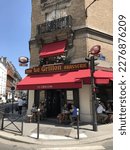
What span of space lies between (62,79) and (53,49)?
120 inches

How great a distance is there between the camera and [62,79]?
15750mm

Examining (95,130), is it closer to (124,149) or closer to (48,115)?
(48,115)

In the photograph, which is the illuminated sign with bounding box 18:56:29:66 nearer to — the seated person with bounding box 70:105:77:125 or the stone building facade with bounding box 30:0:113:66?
the stone building facade with bounding box 30:0:113:66

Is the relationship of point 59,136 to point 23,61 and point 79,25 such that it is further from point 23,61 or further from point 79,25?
point 23,61

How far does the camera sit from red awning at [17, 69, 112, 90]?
14.5 m

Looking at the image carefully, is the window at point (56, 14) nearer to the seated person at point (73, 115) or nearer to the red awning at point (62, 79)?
the red awning at point (62, 79)

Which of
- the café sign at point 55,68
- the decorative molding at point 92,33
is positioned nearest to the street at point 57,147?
the café sign at point 55,68

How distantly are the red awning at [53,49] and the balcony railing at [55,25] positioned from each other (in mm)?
1025

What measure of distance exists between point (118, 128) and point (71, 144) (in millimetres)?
8918

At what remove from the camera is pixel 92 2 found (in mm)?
16609

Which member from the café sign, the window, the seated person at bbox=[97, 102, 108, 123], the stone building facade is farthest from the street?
the window

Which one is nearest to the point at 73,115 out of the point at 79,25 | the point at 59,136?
the point at 59,136

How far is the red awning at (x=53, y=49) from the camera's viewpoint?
1731 centimetres

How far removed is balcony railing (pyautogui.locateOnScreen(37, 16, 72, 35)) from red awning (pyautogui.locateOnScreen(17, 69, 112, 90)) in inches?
129
